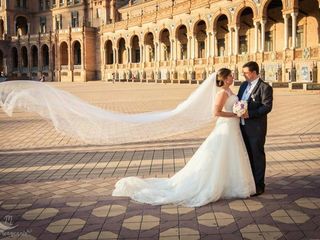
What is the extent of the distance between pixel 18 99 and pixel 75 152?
326cm

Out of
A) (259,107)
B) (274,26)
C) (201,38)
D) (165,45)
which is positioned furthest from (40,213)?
(165,45)

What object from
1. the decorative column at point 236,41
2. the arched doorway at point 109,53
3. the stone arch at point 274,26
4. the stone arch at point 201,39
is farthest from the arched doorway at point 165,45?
the stone arch at point 274,26

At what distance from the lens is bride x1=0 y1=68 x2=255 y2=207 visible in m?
6.19

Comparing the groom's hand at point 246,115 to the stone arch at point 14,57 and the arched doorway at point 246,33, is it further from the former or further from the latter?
the stone arch at point 14,57

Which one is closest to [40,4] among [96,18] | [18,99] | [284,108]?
[96,18]

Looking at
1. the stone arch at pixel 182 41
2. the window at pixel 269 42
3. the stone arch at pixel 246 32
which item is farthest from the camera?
the stone arch at pixel 182 41

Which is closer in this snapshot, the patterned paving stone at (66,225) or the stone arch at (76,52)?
the patterned paving stone at (66,225)

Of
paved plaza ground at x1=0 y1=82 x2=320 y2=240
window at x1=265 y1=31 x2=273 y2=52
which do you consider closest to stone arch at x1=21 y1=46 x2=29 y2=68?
window at x1=265 y1=31 x2=273 y2=52

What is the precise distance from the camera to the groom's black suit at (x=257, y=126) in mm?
6168

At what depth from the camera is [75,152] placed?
10219 mm

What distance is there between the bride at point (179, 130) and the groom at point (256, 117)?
0.16 metres

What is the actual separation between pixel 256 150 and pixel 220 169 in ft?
2.30

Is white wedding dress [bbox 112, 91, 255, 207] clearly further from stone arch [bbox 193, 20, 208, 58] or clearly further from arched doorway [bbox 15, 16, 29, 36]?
arched doorway [bbox 15, 16, 29, 36]

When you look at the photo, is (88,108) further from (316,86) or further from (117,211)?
(316,86)
